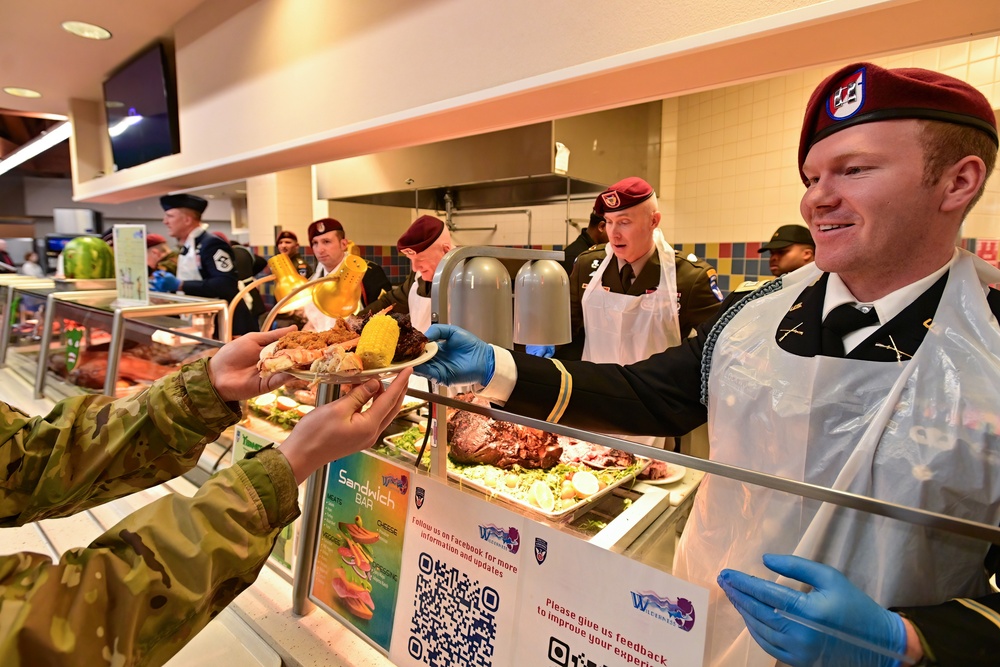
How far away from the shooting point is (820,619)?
0.60m

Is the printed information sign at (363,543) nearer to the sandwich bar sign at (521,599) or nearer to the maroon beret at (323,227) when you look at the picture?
the sandwich bar sign at (521,599)

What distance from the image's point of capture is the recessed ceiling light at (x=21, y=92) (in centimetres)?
464

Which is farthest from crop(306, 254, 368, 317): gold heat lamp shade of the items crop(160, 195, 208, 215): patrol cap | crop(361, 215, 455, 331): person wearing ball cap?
crop(160, 195, 208, 215): patrol cap

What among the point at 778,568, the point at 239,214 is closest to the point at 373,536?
the point at 778,568

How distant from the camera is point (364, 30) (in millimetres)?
2277

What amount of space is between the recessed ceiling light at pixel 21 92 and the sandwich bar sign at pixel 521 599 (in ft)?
20.3

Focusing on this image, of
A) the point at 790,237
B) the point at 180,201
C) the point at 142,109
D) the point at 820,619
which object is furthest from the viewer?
the point at 180,201

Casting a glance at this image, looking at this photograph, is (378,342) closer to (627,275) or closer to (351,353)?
(351,353)

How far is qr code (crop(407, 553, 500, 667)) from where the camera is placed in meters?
0.83

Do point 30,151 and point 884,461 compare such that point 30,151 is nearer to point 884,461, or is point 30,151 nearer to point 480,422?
point 480,422

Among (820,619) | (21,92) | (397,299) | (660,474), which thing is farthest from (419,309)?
(21,92)

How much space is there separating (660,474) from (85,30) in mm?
4695

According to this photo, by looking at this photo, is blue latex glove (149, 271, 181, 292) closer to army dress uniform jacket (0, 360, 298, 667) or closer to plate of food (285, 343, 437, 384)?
army dress uniform jacket (0, 360, 298, 667)

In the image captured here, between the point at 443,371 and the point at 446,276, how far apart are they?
0.71 feet
